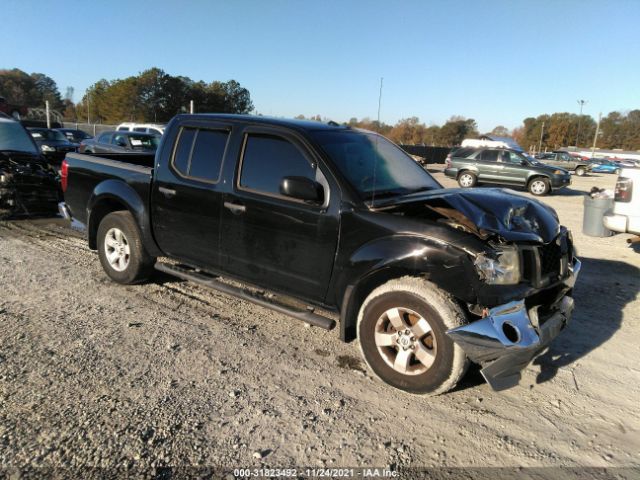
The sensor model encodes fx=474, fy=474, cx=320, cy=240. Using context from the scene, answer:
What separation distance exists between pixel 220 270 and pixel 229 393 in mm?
1432

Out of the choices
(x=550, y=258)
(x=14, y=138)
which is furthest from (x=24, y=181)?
(x=550, y=258)

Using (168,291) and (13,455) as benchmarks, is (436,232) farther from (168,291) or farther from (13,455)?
(168,291)

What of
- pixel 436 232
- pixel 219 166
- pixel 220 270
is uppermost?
pixel 219 166

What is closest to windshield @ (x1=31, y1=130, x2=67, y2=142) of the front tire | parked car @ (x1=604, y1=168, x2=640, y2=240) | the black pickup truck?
the black pickup truck

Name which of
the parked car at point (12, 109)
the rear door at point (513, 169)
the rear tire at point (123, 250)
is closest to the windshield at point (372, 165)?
the rear tire at point (123, 250)

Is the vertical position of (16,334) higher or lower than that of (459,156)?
lower

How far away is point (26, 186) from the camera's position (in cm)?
877

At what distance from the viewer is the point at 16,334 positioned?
4.07 metres

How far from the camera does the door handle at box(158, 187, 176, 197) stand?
4703mm

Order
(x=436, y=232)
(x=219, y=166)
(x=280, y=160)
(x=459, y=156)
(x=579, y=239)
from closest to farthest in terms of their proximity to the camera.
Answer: (x=436, y=232), (x=280, y=160), (x=219, y=166), (x=579, y=239), (x=459, y=156)

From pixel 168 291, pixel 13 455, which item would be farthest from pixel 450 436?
pixel 168 291

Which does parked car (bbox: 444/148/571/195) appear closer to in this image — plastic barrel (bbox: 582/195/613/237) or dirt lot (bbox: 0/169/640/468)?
plastic barrel (bbox: 582/195/613/237)

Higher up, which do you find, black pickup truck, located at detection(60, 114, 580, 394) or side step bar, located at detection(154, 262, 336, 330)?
black pickup truck, located at detection(60, 114, 580, 394)

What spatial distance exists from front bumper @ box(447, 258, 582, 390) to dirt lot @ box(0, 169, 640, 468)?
0.38m
